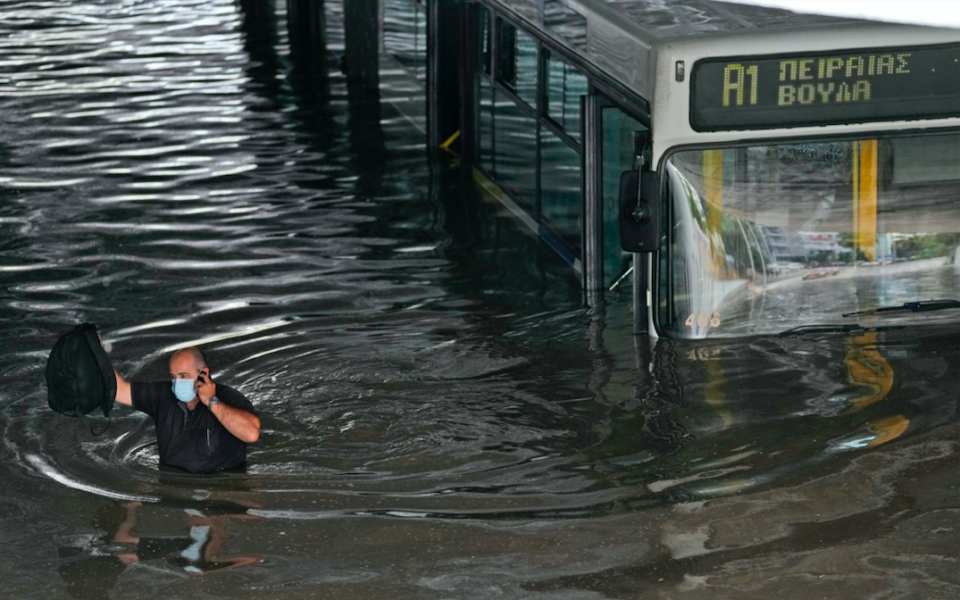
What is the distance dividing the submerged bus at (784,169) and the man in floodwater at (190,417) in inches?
94.1

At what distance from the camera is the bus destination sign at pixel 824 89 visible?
27.0ft

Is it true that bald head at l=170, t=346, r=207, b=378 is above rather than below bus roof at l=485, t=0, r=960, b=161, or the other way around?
below

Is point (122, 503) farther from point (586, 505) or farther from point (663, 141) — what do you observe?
point (663, 141)

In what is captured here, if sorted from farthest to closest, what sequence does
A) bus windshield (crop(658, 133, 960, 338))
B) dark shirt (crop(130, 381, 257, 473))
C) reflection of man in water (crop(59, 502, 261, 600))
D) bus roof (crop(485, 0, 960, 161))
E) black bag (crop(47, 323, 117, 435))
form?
bus windshield (crop(658, 133, 960, 338)), bus roof (crop(485, 0, 960, 161)), dark shirt (crop(130, 381, 257, 473)), black bag (crop(47, 323, 117, 435)), reflection of man in water (crop(59, 502, 261, 600))

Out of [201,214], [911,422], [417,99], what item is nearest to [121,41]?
[417,99]

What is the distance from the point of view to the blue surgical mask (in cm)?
789

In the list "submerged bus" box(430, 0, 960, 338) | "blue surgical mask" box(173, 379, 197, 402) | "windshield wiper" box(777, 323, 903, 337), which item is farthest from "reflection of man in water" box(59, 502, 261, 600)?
"windshield wiper" box(777, 323, 903, 337)

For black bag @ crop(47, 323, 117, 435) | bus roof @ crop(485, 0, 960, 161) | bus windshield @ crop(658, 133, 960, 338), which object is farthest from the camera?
bus windshield @ crop(658, 133, 960, 338)

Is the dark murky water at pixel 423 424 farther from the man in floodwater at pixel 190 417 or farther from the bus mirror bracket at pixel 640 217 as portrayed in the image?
the bus mirror bracket at pixel 640 217

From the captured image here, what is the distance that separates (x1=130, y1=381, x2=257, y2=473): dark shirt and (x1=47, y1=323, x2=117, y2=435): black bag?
0.68 feet

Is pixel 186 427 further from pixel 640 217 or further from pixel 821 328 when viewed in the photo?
pixel 821 328

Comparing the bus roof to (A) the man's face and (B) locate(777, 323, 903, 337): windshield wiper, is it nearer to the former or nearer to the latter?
(B) locate(777, 323, 903, 337): windshield wiper

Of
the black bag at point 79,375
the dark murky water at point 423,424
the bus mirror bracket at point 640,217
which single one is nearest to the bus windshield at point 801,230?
the bus mirror bracket at point 640,217

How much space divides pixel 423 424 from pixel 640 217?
78.7 inches
